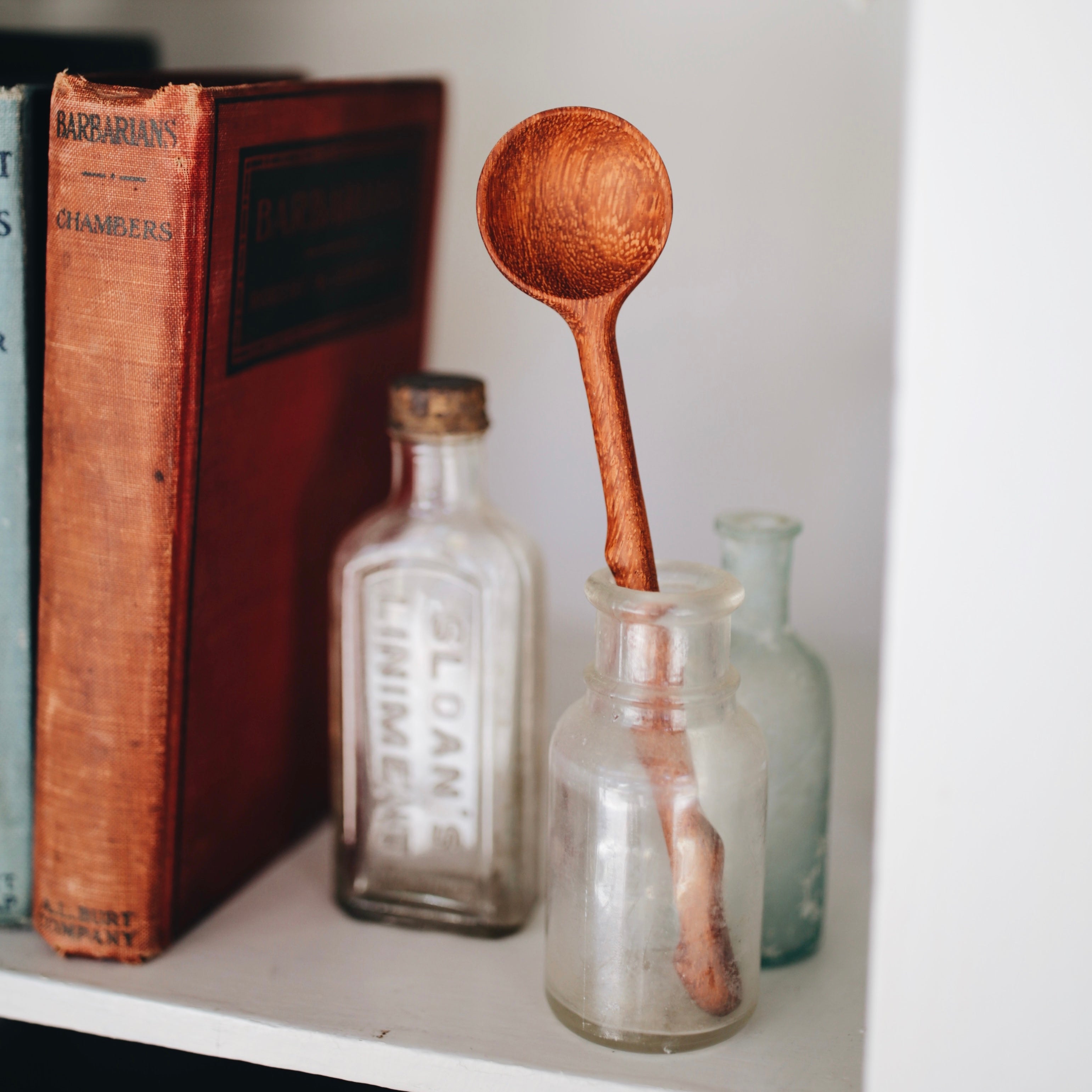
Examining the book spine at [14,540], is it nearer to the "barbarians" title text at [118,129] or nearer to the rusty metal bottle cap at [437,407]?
the "barbarians" title text at [118,129]

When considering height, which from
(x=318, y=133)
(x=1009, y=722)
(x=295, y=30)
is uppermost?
(x=295, y=30)

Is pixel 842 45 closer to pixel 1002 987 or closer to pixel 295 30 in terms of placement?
pixel 295 30

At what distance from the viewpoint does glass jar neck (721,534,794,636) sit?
0.55 m

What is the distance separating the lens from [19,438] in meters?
0.52

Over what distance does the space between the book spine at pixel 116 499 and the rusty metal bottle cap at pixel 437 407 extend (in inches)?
3.7

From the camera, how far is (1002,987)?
1.21 ft

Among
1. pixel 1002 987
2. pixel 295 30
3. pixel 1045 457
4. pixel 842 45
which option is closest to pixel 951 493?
pixel 1045 457

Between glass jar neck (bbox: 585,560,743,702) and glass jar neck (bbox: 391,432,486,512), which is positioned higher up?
glass jar neck (bbox: 391,432,486,512)

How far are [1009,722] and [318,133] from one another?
15.5 inches

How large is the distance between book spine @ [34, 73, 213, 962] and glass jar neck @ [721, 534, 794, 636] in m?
0.24

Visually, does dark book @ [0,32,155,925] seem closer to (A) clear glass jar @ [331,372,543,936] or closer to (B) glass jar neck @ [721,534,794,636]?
(A) clear glass jar @ [331,372,543,936]

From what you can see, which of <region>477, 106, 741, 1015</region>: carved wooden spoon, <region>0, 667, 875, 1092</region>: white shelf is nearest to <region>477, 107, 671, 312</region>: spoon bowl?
<region>477, 106, 741, 1015</region>: carved wooden spoon

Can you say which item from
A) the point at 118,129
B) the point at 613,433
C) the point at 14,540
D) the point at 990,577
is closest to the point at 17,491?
the point at 14,540

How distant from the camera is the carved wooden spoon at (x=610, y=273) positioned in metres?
0.45
